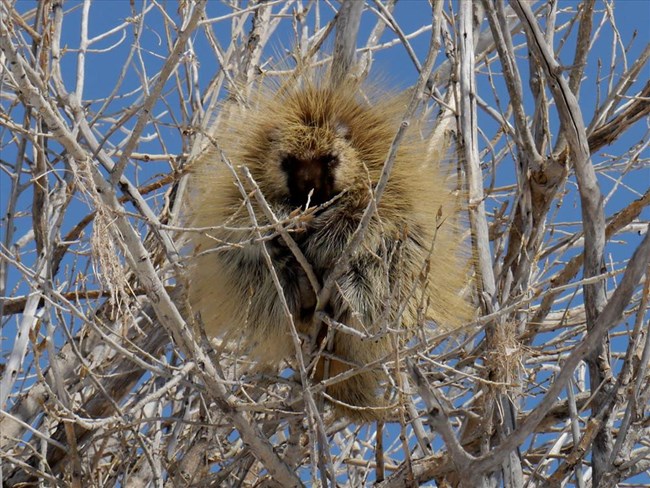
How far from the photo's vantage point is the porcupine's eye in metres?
2.59

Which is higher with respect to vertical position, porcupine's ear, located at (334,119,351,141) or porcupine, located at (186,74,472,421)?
porcupine's ear, located at (334,119,351,141)

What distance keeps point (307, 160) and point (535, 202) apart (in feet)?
2.11

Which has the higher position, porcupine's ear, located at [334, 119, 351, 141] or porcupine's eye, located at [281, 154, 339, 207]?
porcupine's ear, located at [334, 119, 351, 141]

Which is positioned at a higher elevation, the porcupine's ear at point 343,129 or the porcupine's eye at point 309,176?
the porcupine's ear at point 343,129

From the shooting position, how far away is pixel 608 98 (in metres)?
2.42

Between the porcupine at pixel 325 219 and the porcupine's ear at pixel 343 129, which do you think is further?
the porcupine's ear at pixel 343 129

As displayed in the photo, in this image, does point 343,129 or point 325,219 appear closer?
point 325,219

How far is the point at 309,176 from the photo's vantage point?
2.59m

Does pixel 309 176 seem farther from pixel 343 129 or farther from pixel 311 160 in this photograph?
pixel 343 129

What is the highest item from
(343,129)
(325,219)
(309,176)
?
(343,129)

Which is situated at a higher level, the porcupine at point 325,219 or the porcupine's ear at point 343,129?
the porcupine's ear at point 343,129

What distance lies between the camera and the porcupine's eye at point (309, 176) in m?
2.59

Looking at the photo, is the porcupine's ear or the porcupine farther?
the porcupine's ear

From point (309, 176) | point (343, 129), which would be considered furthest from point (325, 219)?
point (343, 129)
